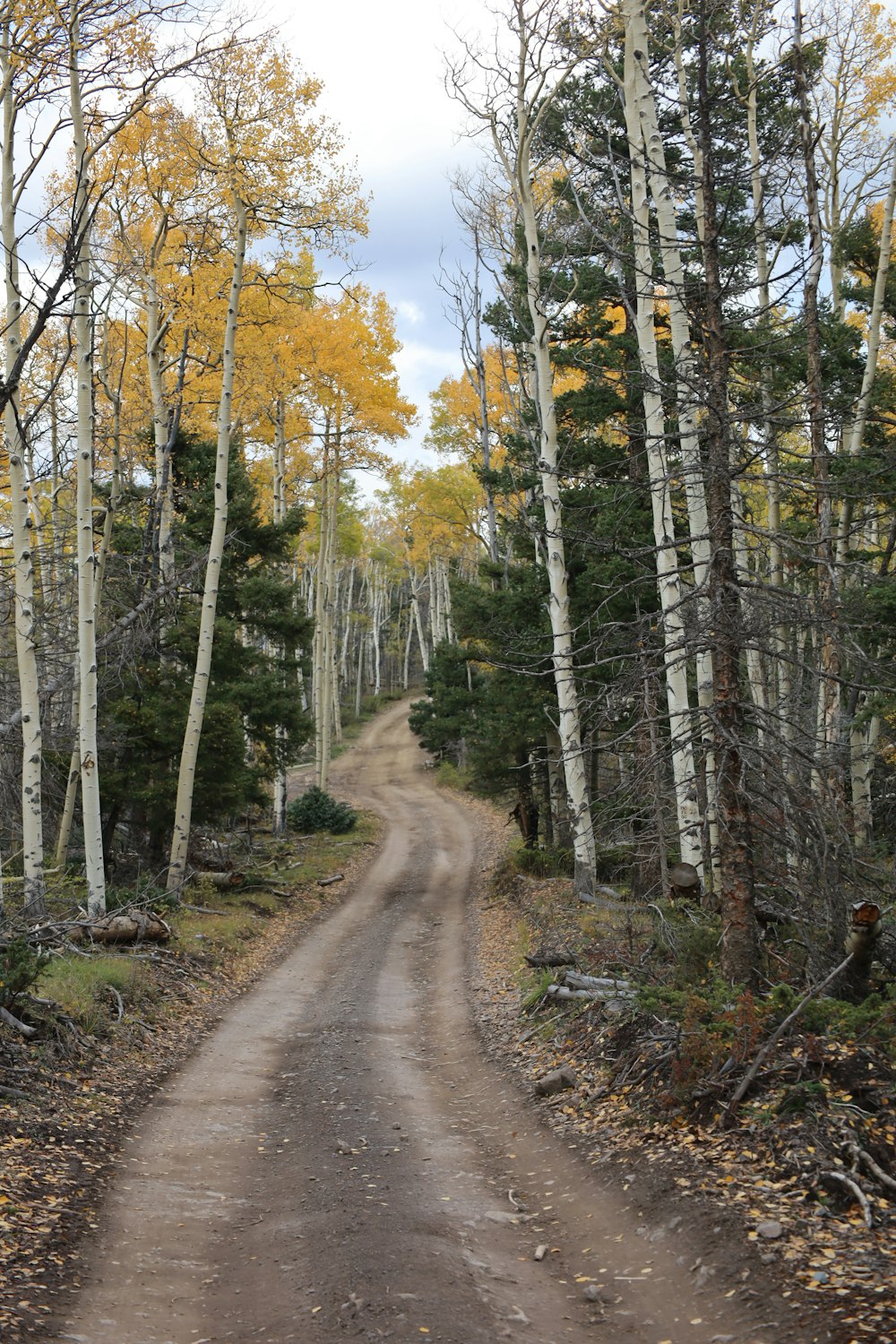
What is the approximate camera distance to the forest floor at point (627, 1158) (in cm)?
454

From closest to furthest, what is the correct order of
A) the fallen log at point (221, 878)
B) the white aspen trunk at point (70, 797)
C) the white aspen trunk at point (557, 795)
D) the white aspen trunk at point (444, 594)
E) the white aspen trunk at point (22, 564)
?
1. the white aspen trunk at point (22, 564)
2. the white aspen trunk at point (70, 797)
3. the fallen log at point (221, 878)
4. the white aspen trunk at point (557, 795)
5. the white aspen trunk at point (444, 594)

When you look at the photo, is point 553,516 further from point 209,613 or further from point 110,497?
point 110,497

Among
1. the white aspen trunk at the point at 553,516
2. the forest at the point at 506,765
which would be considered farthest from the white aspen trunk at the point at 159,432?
the white aspen trunk at the point at 553,516

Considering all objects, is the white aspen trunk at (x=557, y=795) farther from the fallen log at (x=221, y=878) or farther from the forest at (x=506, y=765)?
the fallen log at (x=221, y=878)

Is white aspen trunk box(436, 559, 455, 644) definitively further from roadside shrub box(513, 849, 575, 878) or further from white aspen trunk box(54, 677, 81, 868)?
white aspen trunk box(54, 677, 81, 868)

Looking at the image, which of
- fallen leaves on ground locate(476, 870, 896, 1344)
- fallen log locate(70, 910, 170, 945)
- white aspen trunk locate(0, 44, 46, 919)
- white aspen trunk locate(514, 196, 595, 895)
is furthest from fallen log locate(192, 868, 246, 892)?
fallen leaves on ground locate(476, 870, 896, 1344)

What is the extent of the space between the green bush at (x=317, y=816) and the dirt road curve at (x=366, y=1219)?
17179 mm

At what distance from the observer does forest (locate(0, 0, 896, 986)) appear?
24.0ft

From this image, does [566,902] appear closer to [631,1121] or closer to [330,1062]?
[330,1062]

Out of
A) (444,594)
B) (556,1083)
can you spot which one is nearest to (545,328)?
(556,1083)

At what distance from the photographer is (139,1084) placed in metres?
8.73

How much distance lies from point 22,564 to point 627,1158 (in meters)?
8.93

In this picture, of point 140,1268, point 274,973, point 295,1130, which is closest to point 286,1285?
point 140,1268

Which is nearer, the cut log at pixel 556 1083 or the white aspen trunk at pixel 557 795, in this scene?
the cut log at pixel 556 1083
